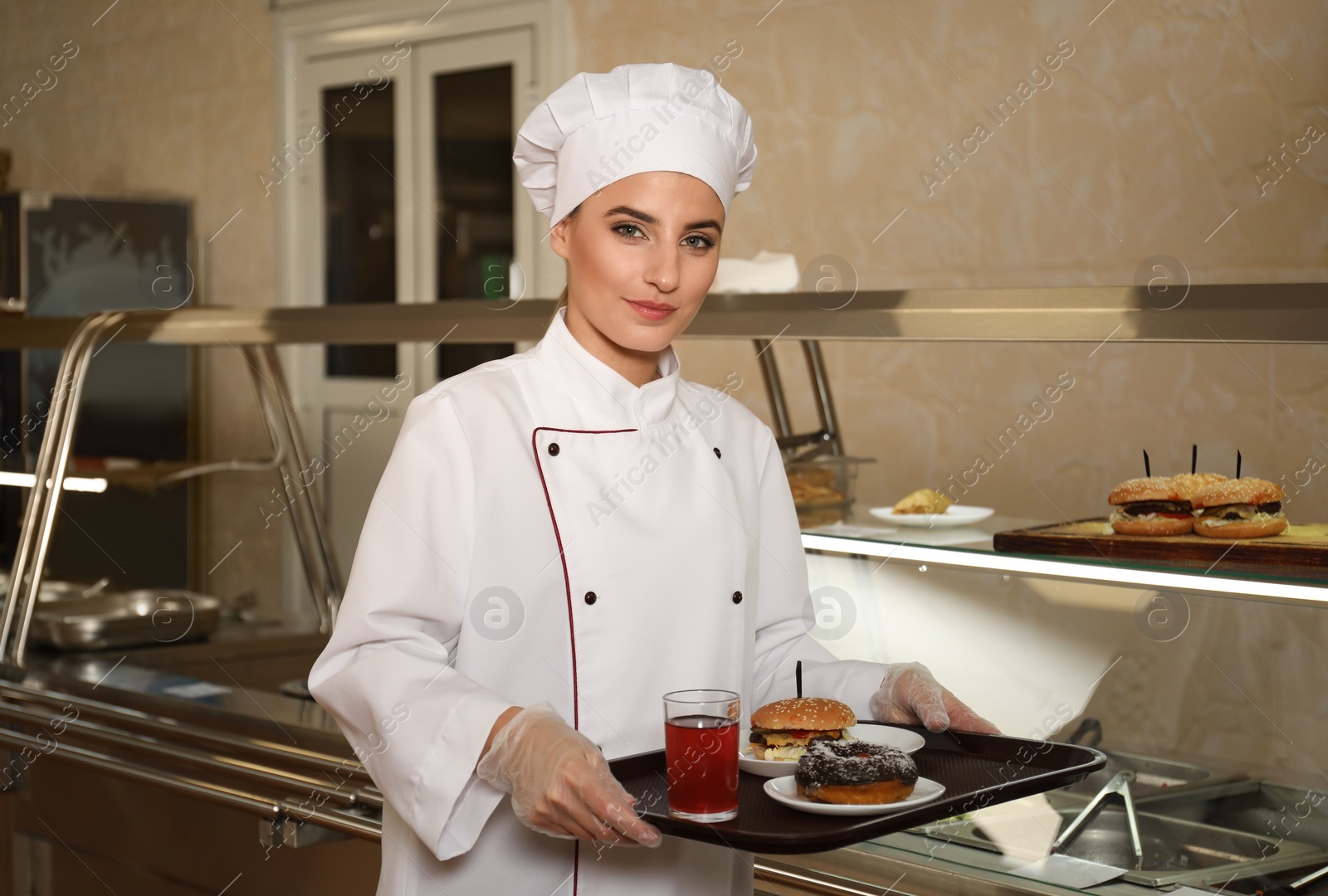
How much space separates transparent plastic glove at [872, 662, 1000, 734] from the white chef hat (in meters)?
0.53

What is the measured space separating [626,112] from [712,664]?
1.90 ft

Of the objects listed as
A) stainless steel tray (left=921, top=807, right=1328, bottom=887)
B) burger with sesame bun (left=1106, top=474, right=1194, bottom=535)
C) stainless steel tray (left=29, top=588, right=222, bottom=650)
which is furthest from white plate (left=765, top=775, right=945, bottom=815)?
stainless steel tray (left=29, top=588, right=222, bottom=650)

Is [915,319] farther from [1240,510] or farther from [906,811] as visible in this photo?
[906,811]

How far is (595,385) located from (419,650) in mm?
336

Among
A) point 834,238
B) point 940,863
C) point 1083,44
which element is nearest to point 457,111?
point 834,238

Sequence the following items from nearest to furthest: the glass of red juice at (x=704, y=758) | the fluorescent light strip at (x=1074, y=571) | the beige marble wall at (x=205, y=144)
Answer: the glass of red juice at (x=704, y=758)
the fluorescent light strip at (x=1074, y=571)
the beige marble wall at (x=205, y=144)

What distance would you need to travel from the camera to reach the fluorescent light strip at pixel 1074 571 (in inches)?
49.8

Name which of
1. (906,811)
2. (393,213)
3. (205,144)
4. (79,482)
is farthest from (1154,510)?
(205,144)

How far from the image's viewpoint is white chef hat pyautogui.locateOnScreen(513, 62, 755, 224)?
1321 millimetres

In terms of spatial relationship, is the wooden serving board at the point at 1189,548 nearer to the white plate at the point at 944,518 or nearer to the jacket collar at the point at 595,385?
the white plate at the point at 944,518

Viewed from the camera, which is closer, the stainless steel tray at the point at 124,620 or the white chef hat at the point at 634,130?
the white chef hat at the point at 634,130

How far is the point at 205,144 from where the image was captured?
5641 millimetres

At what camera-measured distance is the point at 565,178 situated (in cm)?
139

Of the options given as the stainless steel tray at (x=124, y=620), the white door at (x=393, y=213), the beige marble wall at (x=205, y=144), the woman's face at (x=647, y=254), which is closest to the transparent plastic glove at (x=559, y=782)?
the woman's face at (x=647, y=254)
